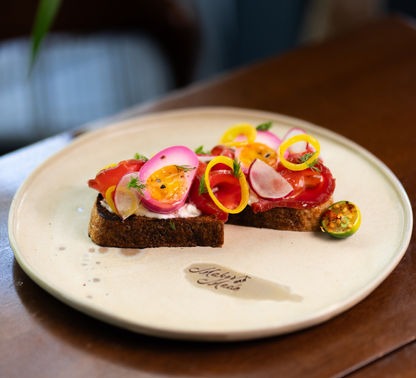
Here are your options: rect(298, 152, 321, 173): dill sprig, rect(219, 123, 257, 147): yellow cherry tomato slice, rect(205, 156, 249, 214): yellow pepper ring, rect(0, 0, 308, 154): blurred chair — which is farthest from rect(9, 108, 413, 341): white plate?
rect(0, 0, 308, 154): blurred chair

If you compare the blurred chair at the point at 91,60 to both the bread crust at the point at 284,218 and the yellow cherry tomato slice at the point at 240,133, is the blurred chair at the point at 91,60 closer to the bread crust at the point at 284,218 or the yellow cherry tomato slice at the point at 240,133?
the yellow cherry tomato slice at the point at 240,133

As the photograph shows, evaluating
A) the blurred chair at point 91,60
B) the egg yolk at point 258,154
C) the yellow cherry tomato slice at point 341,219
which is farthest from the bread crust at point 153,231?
the blurred chair at point 91,60

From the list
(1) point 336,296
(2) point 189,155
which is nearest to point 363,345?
(1) point 336,296

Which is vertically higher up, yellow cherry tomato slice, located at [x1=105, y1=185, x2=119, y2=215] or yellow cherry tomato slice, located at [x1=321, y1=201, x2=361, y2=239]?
yellow cherry tomato slice, located at [x1=105, y1=185, x2=119, y2=215]

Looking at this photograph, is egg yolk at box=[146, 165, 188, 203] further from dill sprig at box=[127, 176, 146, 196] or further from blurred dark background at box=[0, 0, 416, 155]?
blurred dark background at box=[0, 0, 416, 155]

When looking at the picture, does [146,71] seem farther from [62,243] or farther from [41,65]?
[62,243]

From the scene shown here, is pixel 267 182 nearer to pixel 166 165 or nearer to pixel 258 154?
pixel 258 154
